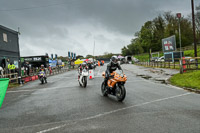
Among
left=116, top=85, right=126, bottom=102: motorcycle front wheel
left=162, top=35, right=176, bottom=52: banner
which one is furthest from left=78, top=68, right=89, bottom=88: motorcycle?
left=162, top=35, right=176, bottom=52: banner

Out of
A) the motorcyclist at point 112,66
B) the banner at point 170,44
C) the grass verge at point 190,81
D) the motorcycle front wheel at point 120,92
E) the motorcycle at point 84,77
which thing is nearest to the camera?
the motorcycle front wheel at point 120,92

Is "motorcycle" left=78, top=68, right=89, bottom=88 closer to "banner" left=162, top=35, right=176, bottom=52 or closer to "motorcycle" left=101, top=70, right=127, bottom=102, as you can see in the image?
"motorcycle" left=101, top=70, right=127, bottom=102

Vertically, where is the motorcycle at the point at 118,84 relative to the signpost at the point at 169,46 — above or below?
below

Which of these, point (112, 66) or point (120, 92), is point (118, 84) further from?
point (112, 66)

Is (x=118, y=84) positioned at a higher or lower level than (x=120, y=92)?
higher

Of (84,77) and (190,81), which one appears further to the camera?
(84,77)

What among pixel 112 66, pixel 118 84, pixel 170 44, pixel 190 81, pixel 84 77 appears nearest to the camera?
pixel 118 84

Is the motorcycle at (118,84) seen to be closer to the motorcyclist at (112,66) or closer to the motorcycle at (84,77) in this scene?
the motorcyclist at (112,66)

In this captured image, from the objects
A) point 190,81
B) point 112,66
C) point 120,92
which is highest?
point 112,66

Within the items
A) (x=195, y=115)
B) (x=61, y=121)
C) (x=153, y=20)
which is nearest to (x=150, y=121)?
(x=195, y=115)

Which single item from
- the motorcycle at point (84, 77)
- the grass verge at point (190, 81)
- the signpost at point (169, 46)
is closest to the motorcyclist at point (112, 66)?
the motorcycle at point (84, 77)

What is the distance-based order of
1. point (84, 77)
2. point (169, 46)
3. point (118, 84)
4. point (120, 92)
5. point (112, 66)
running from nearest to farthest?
point (120, 92) → point (118, 84) → point (112, 66) → point (84, 77) → point (169, 46)

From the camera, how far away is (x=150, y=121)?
4.86 meters

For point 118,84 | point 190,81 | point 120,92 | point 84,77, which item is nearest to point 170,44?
point 190,81
